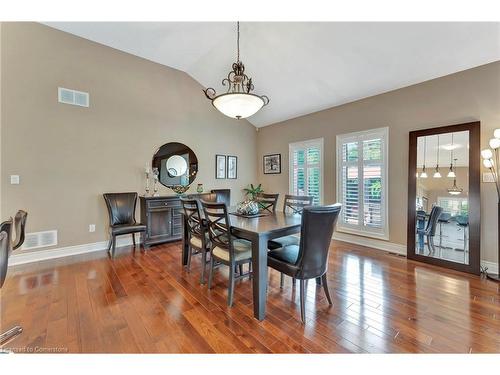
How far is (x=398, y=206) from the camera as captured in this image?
3.76m

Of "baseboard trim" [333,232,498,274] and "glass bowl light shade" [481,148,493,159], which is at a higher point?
"glass bowl light shade" [481,148,493,159]

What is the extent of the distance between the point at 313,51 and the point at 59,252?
514 cm

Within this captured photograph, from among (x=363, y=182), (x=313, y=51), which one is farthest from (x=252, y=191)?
(x=313, y=51)

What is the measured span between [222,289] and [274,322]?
799mm

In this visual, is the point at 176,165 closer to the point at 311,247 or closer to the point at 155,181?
the point at 155,181

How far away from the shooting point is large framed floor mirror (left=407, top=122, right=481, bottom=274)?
299 centimetres

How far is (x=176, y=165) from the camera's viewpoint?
4.87 meters

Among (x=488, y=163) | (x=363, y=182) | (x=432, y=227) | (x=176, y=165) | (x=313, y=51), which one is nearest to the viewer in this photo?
(x=488, y=163)

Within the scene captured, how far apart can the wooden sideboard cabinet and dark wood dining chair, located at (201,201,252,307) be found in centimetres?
193

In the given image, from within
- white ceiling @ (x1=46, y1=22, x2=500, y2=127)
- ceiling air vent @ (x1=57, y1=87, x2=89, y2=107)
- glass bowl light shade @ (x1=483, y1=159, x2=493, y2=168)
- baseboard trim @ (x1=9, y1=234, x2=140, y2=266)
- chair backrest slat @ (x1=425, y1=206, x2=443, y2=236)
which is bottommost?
baseboard trim @ (x1=9, y1=234, x2=140, y2=266)

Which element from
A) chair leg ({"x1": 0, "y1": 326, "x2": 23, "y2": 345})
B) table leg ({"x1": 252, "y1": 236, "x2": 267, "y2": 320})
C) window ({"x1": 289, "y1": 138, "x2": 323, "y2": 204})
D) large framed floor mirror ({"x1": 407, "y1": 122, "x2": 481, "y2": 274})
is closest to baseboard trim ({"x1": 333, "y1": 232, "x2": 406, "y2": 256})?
large framed floor mirror ({"x1": 407, "y1": 122, "x2": 481, "y2": 274})

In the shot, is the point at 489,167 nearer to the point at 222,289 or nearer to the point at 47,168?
the point at 222,289

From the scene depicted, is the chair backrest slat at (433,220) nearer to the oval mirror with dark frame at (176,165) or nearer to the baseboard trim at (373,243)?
the baseboard trim at (373,243)

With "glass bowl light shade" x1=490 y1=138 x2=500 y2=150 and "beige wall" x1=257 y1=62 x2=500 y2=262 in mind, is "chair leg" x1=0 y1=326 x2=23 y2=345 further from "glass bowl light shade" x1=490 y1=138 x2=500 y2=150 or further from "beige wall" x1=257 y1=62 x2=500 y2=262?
"glass bowl light shade" x1=490 y1=138 x2=500 y2=150
